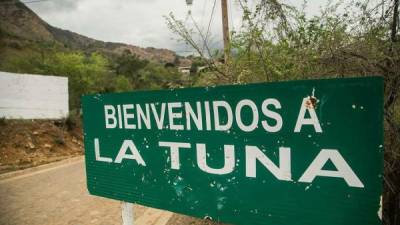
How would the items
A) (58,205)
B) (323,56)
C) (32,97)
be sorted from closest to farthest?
(323,56)
(58,205)
(32,97)

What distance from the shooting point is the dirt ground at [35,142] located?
41.4 ft

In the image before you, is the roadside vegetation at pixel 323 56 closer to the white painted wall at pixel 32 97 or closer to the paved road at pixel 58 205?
the paved road at pixel 58 205

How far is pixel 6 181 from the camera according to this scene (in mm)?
9523

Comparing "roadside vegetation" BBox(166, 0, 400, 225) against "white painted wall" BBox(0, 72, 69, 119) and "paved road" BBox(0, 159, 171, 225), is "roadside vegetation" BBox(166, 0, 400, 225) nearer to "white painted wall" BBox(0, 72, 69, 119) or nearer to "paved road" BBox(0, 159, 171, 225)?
"paved road" BBox(0, 159, 171, 225)

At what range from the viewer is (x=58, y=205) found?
22.6 ft

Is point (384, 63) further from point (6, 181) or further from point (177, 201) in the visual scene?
point (6, 181)

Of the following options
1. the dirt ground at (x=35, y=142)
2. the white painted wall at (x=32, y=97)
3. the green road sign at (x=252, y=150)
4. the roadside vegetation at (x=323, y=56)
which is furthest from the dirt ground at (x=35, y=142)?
the green road sign at (x=252, y=150)

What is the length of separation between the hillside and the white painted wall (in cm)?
3950

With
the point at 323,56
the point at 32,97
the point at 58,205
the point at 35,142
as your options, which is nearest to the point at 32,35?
the point at 32,97

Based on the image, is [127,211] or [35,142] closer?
[127,211]

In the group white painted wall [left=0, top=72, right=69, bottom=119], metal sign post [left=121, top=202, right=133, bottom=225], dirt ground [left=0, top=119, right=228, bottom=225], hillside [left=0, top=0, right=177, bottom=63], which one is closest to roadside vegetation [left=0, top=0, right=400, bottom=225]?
metal sign post [left=121, top=202, right=133, bottom=225]

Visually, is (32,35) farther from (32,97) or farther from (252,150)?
(252,150)

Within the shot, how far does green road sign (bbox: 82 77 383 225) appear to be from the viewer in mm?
1287

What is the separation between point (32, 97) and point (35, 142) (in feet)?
8.61
